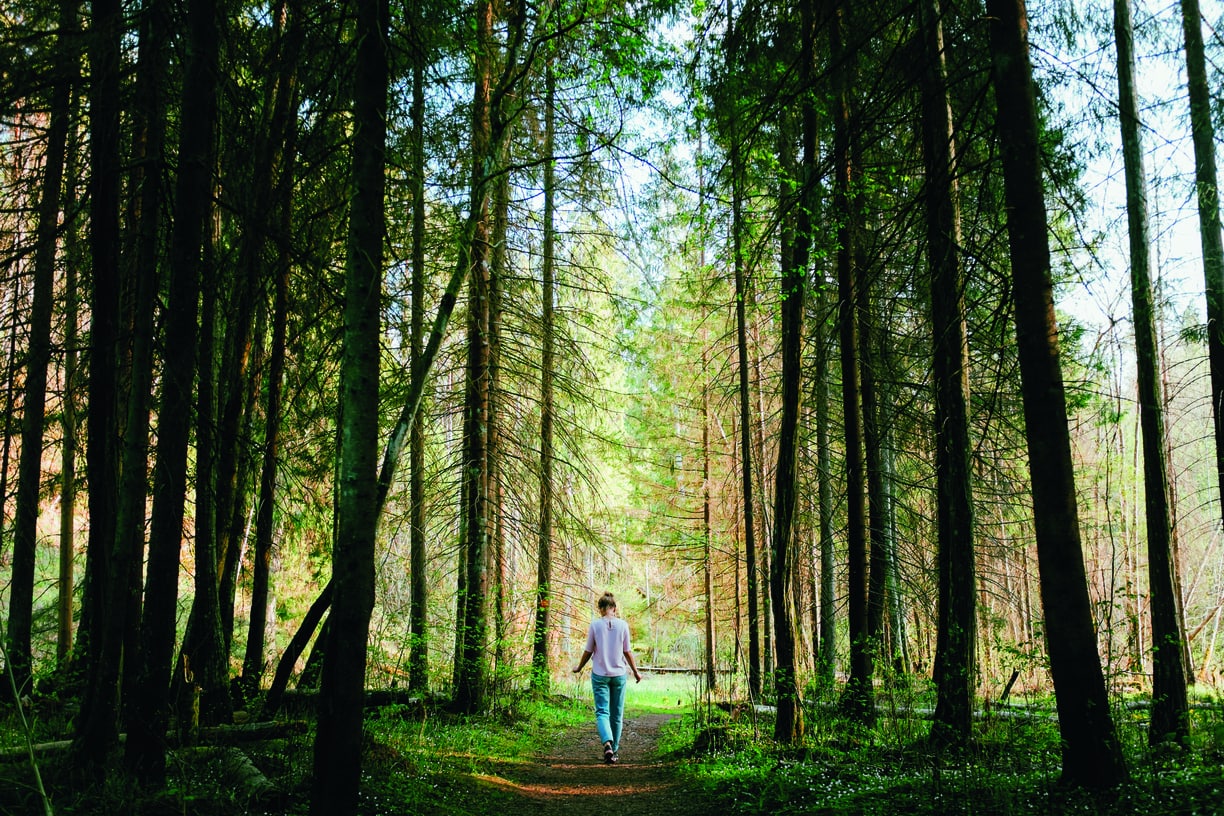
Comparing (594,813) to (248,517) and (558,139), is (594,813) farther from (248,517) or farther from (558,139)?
(558,139)

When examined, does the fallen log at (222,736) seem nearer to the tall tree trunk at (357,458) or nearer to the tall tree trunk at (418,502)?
the tall tree trunk at (357,458)

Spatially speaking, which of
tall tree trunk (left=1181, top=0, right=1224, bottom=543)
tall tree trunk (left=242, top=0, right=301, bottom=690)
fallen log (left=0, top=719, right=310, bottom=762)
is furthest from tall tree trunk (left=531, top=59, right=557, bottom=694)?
tall tree trunk (left=1181, top=0, right=1224, bottom=543)

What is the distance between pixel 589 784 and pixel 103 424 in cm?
603

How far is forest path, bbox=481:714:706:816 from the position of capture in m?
6.57

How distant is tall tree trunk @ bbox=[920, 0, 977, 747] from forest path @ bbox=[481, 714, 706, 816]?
8.17 feet

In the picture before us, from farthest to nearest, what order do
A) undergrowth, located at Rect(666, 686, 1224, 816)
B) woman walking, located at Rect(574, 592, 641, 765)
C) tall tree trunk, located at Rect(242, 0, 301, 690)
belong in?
woman walking, located at Rect(574, 592, 641, 765) < tall tree trunk, located at Rect(242, 0, 301, 690) < undergrowth, located at Rect(666, 686, 1224, 816)

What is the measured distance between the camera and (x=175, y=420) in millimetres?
4777

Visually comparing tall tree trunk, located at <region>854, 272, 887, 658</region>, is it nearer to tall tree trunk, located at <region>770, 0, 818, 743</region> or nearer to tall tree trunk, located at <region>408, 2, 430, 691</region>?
tall tree trunk, located at <region>770, 0, 818, 743</region>

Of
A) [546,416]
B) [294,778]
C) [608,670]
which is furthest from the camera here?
[546,416]

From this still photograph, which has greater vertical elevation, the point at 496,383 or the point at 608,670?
the point at 496,383

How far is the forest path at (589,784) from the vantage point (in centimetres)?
657

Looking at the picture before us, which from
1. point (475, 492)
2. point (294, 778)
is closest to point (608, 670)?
point (475, 492)

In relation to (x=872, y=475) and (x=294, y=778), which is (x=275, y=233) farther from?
(x=872, y=475)

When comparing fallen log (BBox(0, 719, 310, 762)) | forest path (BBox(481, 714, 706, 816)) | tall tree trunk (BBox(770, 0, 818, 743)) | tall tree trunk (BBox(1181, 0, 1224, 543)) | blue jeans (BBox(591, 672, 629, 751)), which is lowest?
forest path (BBox(481, 714, 706, 816))
